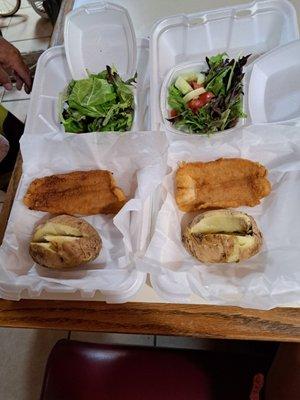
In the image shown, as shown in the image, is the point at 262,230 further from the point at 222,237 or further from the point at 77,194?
the point at 77,194

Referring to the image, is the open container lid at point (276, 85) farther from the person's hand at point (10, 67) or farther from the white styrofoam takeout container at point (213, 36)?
the person's hand at point (10, 67)

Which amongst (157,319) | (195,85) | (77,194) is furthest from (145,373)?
(195,85)

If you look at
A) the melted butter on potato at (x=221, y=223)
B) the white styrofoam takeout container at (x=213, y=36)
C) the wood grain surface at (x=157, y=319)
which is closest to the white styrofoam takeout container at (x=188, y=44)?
the white styrofoam takeout container at (x=213, y=36)

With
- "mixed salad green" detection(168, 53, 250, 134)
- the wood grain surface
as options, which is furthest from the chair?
"mixed salad green" detection(168, 53, 250, 134)

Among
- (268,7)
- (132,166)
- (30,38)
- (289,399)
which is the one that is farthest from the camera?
(30,38)

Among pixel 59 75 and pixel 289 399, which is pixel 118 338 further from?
pixel 59 75

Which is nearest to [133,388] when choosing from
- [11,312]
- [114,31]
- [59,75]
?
[11,312]
